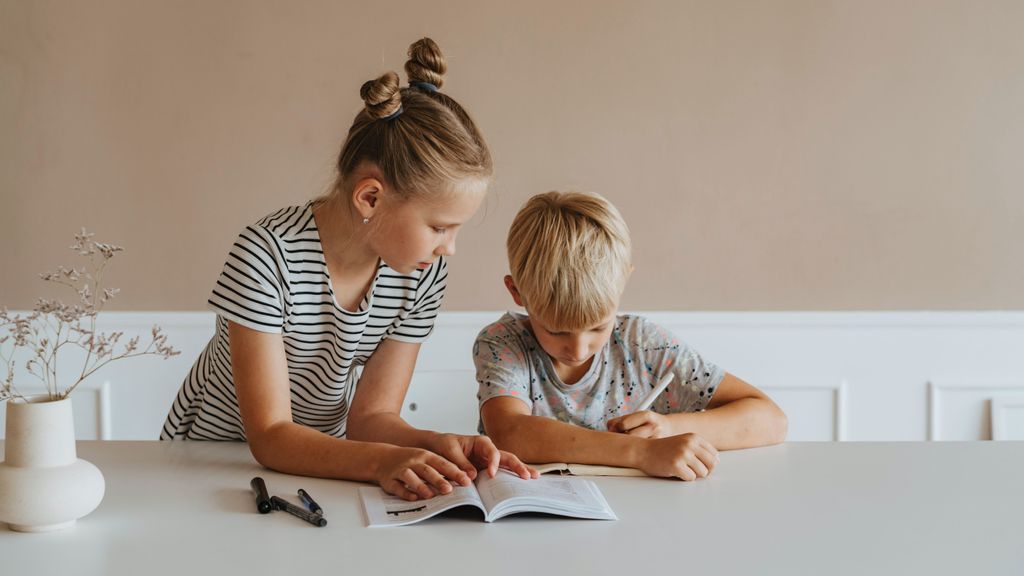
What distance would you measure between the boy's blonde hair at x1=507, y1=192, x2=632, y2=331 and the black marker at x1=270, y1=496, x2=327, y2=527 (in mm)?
532

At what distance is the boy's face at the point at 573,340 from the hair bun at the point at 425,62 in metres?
0.37

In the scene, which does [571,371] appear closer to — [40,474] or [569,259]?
[569,259]

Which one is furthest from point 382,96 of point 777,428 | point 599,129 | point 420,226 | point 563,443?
point 599,129

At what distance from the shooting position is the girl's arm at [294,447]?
1.14 metres

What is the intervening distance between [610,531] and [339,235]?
0.63 meters

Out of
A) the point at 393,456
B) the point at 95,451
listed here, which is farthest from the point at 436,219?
the point at 95,451

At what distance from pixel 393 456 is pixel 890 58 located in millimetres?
1962

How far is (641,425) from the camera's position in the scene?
4.48 feet

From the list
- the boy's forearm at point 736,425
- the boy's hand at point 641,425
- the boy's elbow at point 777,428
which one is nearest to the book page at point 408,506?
the boy's hand at point 641,425

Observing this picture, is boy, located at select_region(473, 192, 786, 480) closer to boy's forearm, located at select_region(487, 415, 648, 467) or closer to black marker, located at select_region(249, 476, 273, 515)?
boy's forearm, located at select_region(487, 415, 648, 467)

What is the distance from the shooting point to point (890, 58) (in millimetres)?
2502

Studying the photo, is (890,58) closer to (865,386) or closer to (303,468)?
(865,386)

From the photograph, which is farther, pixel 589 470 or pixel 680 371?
pixel 680 371

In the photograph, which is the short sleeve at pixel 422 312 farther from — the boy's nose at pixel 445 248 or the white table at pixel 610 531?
the white table at pixel 610 531
